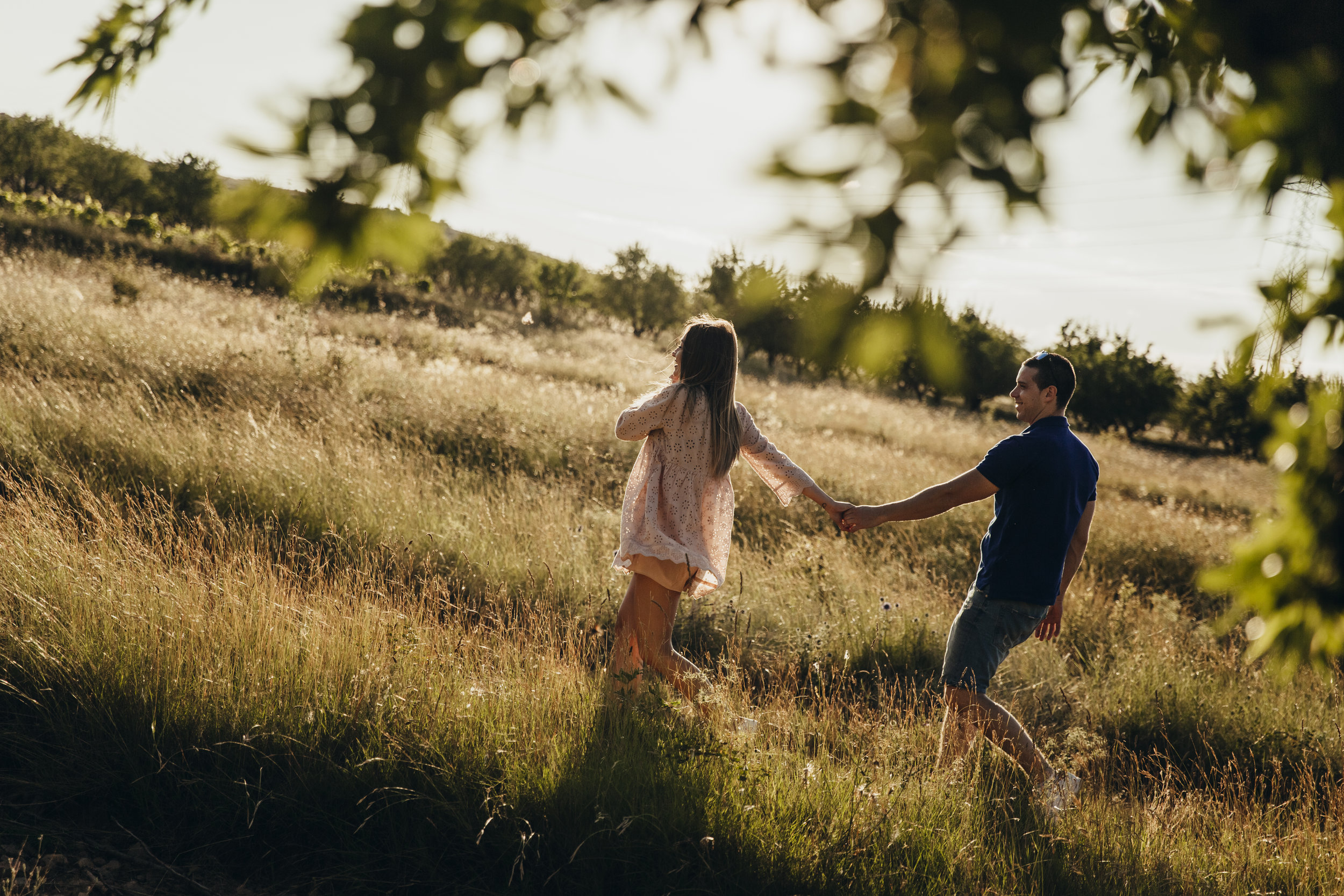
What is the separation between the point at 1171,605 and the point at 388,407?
8630 mm

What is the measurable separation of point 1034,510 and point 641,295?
51142mm

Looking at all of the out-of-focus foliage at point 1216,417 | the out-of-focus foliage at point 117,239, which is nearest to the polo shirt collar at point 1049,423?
the out-of-focus foliage at point 117,239

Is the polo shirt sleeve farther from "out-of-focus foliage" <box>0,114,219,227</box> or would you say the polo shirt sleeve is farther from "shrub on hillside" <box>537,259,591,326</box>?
"out-of-focus foliage" <box>0,114,219,227</box>

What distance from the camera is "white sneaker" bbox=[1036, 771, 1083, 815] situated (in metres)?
3.22

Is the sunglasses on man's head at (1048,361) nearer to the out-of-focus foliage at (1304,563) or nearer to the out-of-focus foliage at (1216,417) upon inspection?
the out-of-focus foliage at (1304,563)

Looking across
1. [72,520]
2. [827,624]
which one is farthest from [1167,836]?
[72,520]

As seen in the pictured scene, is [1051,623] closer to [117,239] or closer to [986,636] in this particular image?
[986,636]

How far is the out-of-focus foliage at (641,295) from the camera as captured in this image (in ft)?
174

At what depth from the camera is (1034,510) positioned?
3.57 meters

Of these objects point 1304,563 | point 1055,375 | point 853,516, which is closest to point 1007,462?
point 1055,375

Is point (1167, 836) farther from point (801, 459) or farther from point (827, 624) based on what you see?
point (801, 459)

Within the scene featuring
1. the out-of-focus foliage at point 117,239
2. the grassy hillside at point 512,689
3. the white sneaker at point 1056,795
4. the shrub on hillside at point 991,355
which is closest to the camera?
the grassy hillside at point 512,689

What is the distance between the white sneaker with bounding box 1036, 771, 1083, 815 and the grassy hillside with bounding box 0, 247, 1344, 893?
0.07 metres

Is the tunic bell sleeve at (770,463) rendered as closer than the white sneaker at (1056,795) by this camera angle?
No
